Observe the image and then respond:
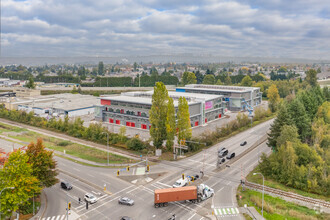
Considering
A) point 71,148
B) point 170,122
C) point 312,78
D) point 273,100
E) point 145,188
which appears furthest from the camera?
point 312,78

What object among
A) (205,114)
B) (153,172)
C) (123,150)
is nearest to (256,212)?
(153,172)

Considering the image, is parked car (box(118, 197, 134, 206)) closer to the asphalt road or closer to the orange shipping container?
the asphalt road

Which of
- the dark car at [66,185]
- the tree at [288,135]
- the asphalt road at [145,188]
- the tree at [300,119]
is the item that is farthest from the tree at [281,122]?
the dark car at [66,185]

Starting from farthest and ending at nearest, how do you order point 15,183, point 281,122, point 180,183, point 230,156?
1. point 230,156
2. point 281,122
3. point 180,183
4. point 15,183

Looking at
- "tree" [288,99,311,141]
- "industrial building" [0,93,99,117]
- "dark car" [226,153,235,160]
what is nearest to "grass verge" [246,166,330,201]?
"dark car" [226,153,235,160]

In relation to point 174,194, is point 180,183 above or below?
below

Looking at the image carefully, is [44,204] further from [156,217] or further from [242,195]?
[242,195]

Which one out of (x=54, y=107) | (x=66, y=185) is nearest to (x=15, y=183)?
(x=66, y=185)

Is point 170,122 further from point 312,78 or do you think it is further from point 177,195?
point 312,78
